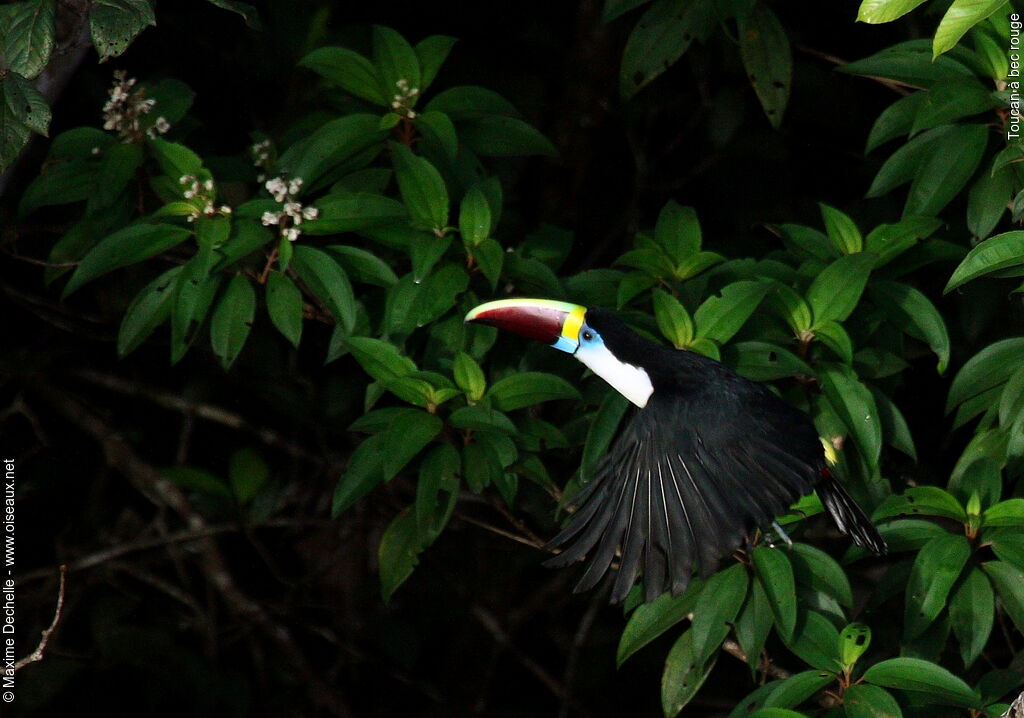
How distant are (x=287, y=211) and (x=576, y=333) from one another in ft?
2.03

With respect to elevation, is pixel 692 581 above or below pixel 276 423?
above

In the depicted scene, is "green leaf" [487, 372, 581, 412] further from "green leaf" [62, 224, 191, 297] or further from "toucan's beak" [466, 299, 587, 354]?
"green leaf" [62, 224, 191, 297]

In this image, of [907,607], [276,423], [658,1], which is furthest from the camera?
[276,423]

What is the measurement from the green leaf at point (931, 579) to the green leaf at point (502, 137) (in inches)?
46.2

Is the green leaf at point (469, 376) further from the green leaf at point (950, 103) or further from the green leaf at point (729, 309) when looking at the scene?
the green leaf at point (950, 103)

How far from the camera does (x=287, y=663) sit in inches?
139

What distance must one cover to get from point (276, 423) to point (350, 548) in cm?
A: 48

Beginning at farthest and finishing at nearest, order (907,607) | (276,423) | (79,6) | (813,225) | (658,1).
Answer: (276,423) < (813,225) < (658,1) < (79,6) < (907,607)

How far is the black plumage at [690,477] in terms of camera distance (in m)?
2.23

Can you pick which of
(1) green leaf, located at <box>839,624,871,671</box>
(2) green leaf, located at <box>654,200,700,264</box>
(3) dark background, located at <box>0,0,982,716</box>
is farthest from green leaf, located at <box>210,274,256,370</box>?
(1) green leaf, located at <box>839,624,871,671</box>

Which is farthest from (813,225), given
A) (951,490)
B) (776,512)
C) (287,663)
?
(287,663)

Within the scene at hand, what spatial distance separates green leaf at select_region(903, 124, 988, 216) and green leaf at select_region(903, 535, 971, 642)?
698 millimetres

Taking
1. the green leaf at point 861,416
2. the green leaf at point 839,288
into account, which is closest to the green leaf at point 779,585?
the green leaf at point 861,416

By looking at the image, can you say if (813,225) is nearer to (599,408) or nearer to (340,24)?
(599,408)
